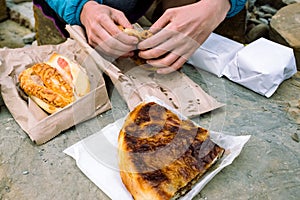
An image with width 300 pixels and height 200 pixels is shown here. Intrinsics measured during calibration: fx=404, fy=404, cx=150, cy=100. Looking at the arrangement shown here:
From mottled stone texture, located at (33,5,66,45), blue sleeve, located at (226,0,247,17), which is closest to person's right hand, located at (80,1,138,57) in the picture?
blue sleeve, located at (226,0,247,17)

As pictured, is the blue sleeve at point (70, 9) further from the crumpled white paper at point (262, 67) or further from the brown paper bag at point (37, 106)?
the crumpled white paper at point (262, 67)

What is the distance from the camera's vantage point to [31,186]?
3.52 ft

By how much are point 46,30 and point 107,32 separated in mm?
1016

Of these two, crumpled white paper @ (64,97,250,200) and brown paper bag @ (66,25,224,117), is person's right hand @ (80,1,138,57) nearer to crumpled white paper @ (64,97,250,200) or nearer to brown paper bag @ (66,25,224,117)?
brown paper bag @ (66,25,224,117)

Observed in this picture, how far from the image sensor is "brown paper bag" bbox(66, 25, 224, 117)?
52.1 inches

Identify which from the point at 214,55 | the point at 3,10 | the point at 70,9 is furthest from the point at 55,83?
the point at 3,10

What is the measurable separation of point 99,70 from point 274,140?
607mm

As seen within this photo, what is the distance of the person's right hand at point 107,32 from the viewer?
1.36 meters

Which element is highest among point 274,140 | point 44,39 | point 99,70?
point 99,70

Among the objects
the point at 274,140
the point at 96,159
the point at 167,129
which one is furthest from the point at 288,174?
the point at 96,159

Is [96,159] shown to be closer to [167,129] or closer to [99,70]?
[167,129]

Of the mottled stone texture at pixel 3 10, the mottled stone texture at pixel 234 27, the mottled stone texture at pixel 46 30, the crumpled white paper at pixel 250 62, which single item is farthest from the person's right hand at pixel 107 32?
the mottled stone texture at pixel 3 10

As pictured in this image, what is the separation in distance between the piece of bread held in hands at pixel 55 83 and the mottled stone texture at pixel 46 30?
3.00ft

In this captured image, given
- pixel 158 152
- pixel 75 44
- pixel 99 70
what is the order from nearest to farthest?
pixel 158 152, pixel 99 70, pixel 75 44
